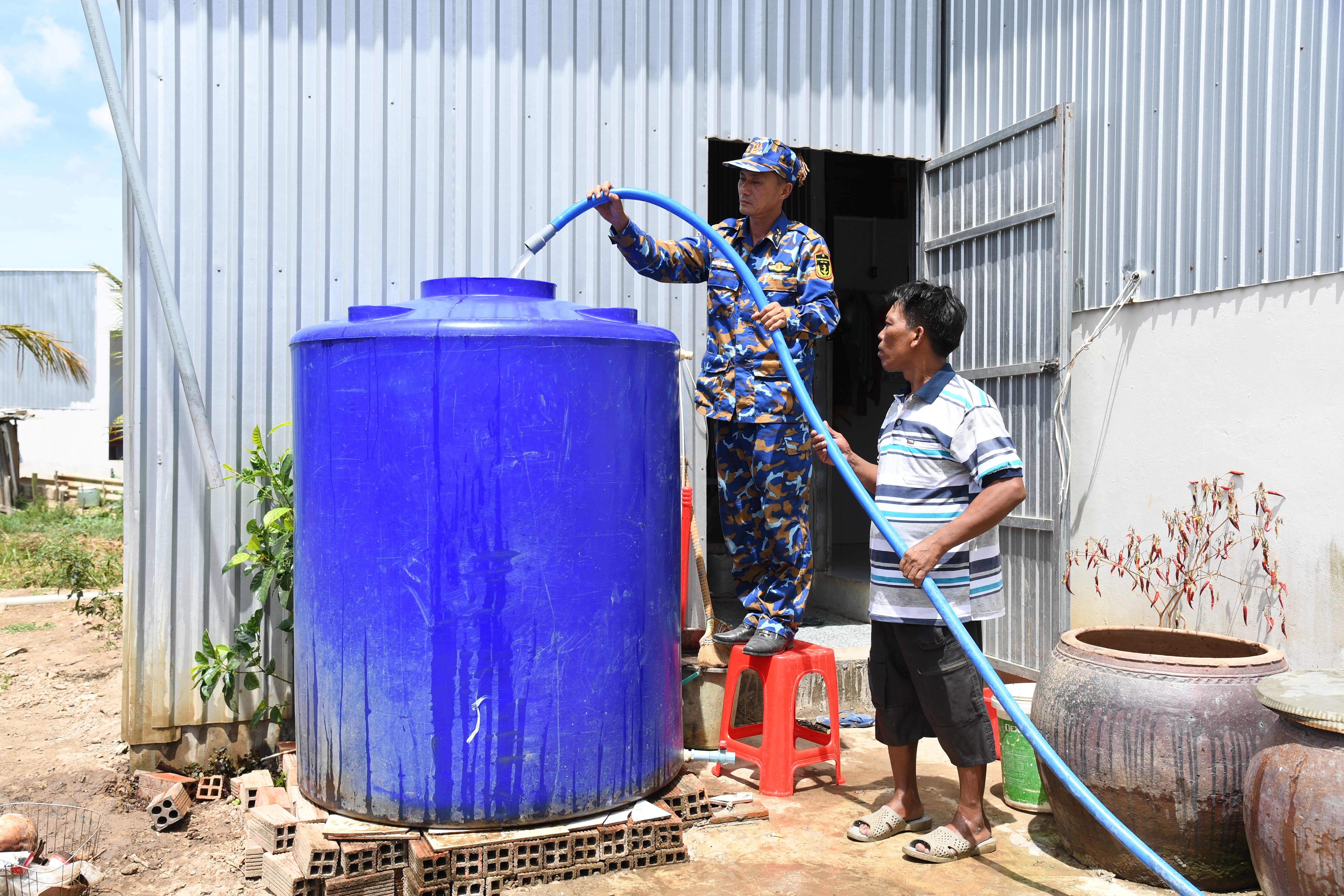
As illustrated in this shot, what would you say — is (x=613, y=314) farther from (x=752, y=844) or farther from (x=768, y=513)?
(x=752, y=844)

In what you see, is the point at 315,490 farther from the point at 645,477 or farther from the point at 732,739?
the point at 732,739

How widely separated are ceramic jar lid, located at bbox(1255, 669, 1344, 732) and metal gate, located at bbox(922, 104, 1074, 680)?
179 cm

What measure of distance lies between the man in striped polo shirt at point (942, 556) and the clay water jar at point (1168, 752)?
0.95 ft

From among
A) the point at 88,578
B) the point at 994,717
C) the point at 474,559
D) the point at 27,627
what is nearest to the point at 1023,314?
the point at 994,717

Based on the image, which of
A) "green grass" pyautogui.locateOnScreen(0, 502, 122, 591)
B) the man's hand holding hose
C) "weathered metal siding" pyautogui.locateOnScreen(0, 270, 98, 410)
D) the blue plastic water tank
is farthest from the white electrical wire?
"weathered metal siding" pyautogui.locateOnScreen(0, 270, 98, 410)

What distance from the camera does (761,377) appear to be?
3756mm

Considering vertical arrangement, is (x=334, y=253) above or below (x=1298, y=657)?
above

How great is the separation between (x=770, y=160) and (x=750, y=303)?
0.54m

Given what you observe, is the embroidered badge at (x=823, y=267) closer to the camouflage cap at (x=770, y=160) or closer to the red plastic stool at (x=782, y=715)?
the camouflage cap at (x=770, y=160)

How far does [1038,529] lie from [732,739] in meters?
1.86

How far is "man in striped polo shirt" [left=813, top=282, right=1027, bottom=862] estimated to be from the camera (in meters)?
2.99

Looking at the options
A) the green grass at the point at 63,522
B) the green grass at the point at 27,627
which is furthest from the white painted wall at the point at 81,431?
the green grass at the point at 27,627

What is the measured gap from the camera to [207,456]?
3.89m

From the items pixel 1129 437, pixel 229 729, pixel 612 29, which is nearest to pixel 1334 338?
pixel 1129 437
